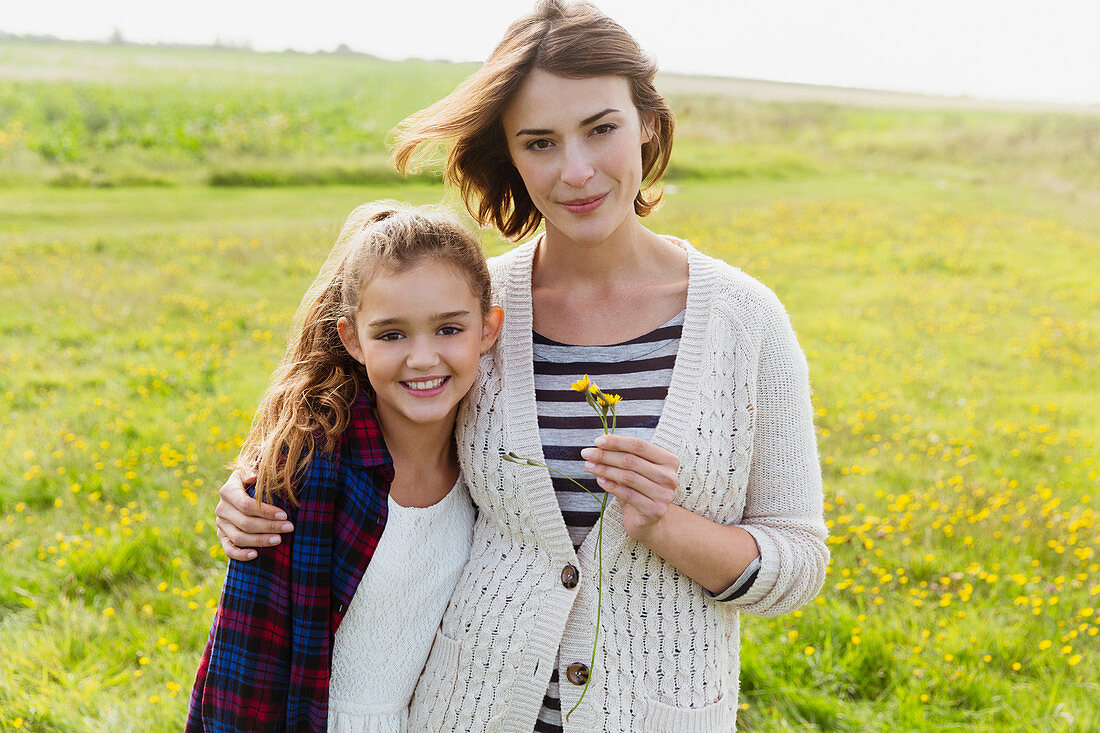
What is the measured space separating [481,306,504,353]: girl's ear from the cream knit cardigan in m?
0.16

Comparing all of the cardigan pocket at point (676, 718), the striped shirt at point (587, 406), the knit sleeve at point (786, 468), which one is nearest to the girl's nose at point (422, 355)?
the striped shirt at point (587, 406)

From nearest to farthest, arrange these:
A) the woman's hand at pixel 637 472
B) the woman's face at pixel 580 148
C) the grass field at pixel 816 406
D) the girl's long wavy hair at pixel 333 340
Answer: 1. the woman's hand at pixel 637 472
2. the girl's long wavy hair at pixel 333 340
3. the woman's face at pixel 580 148
4. the grass field at pixel 816 406

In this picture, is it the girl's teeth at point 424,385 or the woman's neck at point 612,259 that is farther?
the woman's neck at point 612,259

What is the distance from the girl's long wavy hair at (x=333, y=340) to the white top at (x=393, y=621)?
10.3 inches

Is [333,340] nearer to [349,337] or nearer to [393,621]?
[349,337]

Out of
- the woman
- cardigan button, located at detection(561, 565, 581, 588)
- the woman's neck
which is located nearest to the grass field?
the woman

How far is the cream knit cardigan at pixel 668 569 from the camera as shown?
1.92 meters

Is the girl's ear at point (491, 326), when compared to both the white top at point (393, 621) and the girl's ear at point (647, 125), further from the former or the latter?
the girl's ear at point (647, 125)

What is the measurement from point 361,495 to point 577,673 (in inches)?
24.5

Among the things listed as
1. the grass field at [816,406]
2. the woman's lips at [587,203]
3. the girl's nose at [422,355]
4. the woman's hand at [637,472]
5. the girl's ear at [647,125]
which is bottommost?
the grass field at [816,406]

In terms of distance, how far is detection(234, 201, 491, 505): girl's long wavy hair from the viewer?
1.93 metres

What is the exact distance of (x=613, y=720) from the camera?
190 centimetres

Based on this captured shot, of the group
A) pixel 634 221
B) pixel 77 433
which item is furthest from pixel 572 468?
pixel 77 433

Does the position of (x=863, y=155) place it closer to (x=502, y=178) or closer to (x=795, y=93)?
(x=795, y=93)
